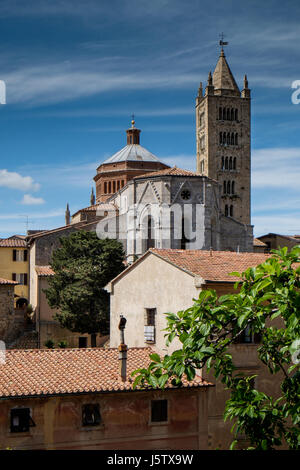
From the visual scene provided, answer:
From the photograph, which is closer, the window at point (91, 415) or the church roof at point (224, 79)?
the window at point (91, 415)

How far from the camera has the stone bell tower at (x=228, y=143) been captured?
69.7 m

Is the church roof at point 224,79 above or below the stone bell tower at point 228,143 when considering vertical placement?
above

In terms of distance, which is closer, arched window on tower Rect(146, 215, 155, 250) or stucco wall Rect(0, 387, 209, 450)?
stucco wall Rect(0, 387, 209, 450)

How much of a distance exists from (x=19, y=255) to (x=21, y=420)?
36046mm

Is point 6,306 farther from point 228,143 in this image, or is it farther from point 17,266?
point 228,143

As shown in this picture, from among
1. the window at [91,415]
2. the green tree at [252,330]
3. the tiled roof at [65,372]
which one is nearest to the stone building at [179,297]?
the tiled roof at [65,372]

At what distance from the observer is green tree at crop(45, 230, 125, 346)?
35.0 meters

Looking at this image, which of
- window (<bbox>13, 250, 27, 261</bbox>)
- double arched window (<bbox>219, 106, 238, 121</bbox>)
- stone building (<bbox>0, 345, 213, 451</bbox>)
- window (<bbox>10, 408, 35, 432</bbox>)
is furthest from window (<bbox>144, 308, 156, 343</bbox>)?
double arched window (<bbox>219, 106, 238, 121</bbox>)

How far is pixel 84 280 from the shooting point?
35.8 meters

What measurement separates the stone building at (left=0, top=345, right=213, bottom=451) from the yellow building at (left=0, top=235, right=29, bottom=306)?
3310 centimetres

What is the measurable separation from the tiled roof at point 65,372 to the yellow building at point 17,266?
107ft

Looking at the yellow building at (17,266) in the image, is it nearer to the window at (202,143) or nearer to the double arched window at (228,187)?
the double arched window at (228,187)

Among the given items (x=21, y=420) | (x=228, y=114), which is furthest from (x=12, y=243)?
(x=21, y=420)

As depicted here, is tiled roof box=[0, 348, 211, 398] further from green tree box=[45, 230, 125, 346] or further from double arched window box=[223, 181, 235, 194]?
double arched window box=[223, 181, 235, 194]
